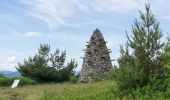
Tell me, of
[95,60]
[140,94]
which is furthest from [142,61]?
[95,60]

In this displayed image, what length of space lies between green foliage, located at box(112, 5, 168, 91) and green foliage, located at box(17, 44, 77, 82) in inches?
776

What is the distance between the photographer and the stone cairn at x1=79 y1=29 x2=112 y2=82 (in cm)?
4188

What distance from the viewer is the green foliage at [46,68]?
4412cm

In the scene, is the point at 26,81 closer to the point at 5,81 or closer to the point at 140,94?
the point at 5,81

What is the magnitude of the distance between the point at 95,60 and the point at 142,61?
58.1ft

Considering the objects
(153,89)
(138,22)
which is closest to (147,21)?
(138,22)

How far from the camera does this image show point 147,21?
83.9 ft

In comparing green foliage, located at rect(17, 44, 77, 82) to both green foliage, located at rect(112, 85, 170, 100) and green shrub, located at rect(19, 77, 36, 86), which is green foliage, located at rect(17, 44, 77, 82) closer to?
green shrub, located at rect(19, 77, 36, 86)

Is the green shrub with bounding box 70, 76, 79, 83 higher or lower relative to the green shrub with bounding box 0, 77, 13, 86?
higher

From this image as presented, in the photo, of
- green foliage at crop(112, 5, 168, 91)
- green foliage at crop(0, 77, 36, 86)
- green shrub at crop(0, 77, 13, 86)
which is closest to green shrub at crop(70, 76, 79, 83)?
green foliage at crop(0, 77, 36, 86)

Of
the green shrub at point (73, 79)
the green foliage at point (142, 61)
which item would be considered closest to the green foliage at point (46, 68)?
the green shrub at point (73, 79)

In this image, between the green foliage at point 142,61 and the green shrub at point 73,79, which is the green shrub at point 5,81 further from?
the green foliage at point 142,61

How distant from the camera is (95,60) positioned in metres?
42.5

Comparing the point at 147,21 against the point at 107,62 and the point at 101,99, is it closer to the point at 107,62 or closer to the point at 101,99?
the point at 101,99
